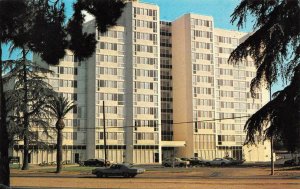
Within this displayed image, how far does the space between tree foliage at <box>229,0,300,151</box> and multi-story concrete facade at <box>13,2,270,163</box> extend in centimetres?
9029

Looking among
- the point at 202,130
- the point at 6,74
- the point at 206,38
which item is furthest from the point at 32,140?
the point at 206,38

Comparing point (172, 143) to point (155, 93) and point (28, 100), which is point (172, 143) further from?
point (28, 100)

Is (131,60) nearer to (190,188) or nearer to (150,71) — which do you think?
(150,71)

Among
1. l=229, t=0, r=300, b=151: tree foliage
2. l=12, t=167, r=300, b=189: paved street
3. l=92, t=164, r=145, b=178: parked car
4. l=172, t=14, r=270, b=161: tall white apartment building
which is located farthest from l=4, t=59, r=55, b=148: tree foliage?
l=229, t=0, r=300, b=151: tree foliage

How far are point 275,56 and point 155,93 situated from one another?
337 ft

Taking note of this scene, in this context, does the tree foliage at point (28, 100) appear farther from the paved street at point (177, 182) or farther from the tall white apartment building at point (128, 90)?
the tall white apartment building at point (128, 90)

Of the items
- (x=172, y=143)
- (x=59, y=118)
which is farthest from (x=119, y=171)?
(x=172, y=143)

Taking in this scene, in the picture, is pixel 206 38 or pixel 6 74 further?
pixel 206 38

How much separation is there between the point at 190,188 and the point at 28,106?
138 ft

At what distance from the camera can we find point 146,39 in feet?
356

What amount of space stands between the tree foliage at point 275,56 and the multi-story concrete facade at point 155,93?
9029 centimetres

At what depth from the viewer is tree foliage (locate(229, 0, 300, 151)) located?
229 inches

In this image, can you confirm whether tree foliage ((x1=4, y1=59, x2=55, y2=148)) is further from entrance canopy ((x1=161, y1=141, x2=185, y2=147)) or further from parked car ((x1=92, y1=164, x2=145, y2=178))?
entrance canopy ((x1=161, y1=141, x2=185, y2=147))

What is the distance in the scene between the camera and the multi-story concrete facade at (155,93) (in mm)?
102938
